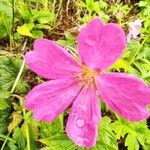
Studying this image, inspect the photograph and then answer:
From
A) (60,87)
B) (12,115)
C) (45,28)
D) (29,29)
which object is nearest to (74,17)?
(45,28)

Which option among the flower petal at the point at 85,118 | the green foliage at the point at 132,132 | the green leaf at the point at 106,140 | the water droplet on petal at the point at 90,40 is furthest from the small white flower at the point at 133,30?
the water droplet on petal at the point at 90,40

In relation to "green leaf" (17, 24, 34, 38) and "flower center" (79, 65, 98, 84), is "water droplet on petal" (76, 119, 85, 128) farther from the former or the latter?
"green leaf" (17, 24, 34, 38)

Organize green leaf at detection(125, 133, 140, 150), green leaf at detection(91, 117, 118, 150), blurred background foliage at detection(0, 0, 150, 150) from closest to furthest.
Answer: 1. green leaf at detection(91, 117, 118, 150)
2. blurred background foliage at detection(0, 0, 150, 150)
3. green leaf at detection(125, 133, 140, 150)

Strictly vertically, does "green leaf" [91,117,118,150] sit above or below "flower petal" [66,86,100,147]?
below

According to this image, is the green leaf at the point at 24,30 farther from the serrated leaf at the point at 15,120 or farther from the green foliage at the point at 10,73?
the serrated leaf at the point at 15,120

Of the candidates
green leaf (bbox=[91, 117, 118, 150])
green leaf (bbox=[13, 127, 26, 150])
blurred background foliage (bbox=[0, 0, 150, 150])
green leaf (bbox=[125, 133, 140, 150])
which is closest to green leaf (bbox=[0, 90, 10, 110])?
blurred background foliage (bbox=[0, 0, 150, 150])

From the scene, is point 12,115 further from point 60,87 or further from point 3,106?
point 60,87

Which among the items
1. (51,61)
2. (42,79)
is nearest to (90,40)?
(51,61)
